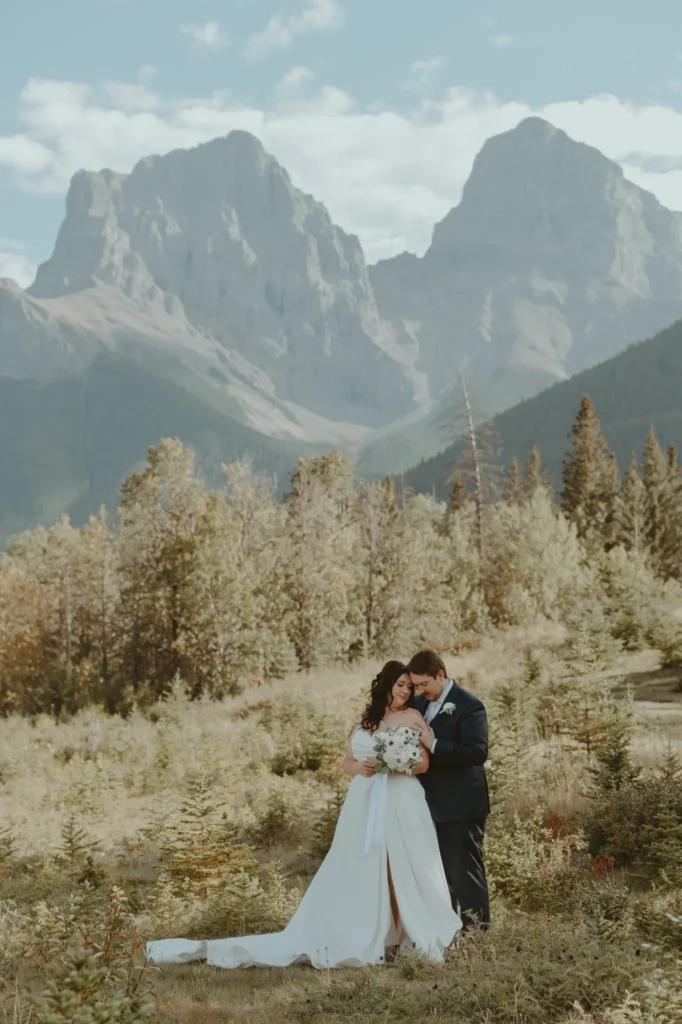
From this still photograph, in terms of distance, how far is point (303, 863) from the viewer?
11961mm

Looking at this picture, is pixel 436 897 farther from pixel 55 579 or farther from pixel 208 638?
pixel 55 579

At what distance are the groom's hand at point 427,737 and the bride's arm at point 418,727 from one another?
32mm

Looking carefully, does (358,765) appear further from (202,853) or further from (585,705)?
(585,705)

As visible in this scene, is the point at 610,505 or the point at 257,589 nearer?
the point at 257,589

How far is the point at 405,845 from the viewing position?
732 cm

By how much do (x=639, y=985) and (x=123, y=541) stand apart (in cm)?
2740

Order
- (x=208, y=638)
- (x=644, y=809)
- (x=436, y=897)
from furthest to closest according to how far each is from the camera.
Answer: (x=208, y=638) → (x=644, y=809) → (x=436, y=897)

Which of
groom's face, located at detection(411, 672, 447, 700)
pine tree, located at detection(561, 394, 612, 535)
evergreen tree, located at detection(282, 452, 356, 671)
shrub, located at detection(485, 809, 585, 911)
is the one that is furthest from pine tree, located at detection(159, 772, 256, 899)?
pine tree, located at detection(561, 394, 612, 535)

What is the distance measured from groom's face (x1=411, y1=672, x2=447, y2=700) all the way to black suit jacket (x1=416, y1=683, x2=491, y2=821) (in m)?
0.12

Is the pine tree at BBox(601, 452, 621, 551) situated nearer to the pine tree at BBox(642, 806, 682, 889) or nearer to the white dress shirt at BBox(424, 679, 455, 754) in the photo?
the pine tree at BBox(642, 806, 682, 889)

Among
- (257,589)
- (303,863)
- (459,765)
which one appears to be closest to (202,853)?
(303,863)

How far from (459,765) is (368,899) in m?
1.28

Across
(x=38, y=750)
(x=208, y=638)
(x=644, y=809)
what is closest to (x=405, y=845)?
(x=644, y=809)

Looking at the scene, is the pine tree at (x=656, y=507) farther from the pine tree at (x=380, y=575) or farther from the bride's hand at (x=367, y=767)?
the bride's hand at (x=367, y=767)
